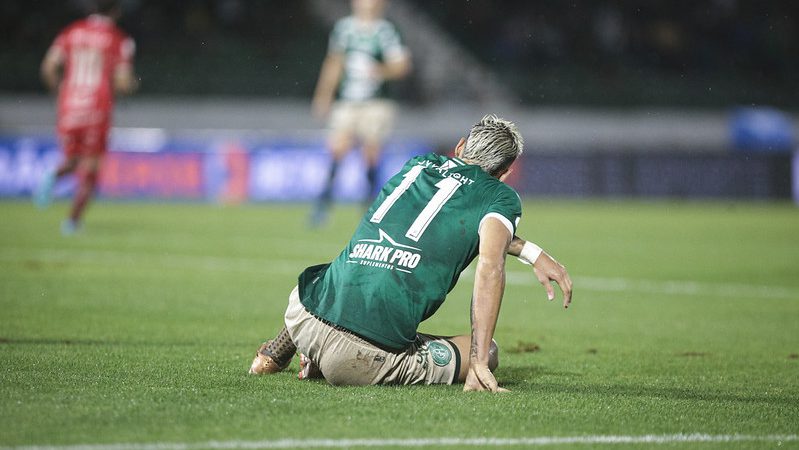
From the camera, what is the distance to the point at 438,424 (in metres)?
4.39

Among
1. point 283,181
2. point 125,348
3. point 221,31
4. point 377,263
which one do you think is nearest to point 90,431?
point 377,263

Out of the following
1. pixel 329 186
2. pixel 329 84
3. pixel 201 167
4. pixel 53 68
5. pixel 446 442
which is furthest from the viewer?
pixel 201 167

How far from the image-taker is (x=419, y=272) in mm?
5109

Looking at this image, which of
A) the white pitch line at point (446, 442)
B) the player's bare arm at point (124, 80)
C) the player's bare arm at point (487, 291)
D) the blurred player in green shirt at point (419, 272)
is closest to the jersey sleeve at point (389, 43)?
the player's bare arm at point (124, 80)

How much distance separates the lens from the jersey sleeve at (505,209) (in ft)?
16.4

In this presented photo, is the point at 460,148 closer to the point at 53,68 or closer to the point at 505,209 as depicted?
the point at 505,209

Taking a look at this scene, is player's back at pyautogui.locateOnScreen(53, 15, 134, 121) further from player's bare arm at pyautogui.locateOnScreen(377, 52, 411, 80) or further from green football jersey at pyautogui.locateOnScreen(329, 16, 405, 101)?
player's bare arm at pyautogui.locateOnScreen(377, 52, 411, 80)

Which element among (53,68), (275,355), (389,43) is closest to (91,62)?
(53,68)

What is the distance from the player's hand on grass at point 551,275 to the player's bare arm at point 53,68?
10066 millimetres

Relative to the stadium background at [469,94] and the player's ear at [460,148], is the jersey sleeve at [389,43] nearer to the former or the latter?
the stadium background at [469,94]

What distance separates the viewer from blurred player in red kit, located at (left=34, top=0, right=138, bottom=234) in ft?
45.9

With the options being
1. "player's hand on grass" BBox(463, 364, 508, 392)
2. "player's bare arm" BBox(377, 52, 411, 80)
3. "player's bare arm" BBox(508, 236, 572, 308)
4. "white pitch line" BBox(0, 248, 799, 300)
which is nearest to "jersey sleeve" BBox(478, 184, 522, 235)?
"player's bare arm" BBox(508, 236, 572, 308)

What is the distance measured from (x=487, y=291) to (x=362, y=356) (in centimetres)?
65

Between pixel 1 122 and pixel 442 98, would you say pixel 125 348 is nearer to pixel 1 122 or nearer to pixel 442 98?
pixel 1 122
